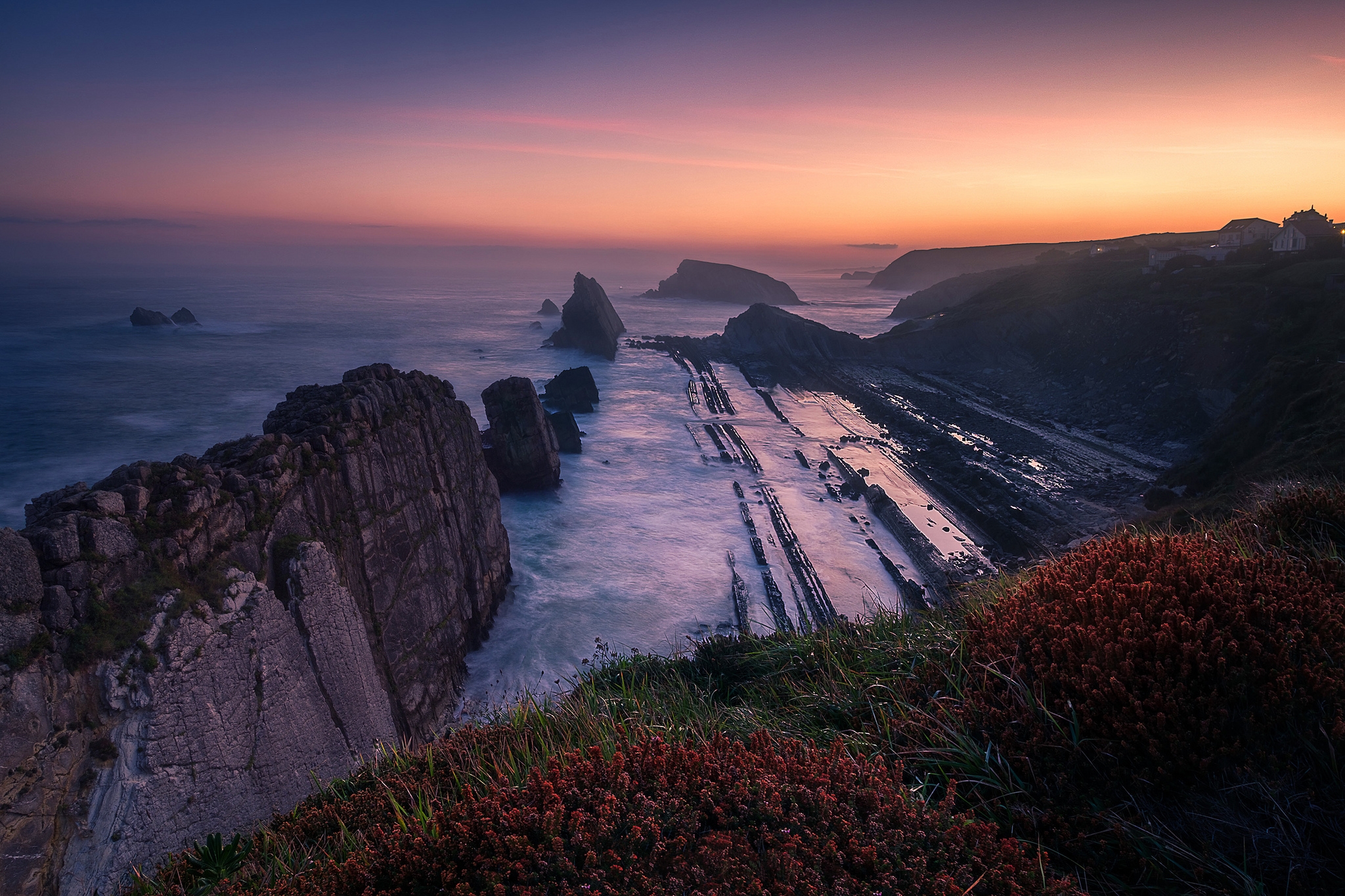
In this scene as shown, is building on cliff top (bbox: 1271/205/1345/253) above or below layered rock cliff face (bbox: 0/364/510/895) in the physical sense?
above

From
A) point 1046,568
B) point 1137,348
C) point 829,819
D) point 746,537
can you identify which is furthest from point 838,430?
point 829,819

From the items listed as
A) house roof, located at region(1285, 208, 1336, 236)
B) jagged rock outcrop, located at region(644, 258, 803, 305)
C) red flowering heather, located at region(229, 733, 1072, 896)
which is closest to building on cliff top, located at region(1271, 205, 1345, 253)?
house roof, located at region(1285, 208, 1336, 236)

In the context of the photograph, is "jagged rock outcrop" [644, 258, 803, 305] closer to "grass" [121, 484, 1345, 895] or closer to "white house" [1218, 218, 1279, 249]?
"white house" [1218, 218, 1279, 249]

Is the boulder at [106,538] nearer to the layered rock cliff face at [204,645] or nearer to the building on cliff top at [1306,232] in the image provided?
the layered rock cliff face at [204,645]

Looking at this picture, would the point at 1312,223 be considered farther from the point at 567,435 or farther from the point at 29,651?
the point at 29,651

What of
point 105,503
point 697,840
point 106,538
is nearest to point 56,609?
point 106,538

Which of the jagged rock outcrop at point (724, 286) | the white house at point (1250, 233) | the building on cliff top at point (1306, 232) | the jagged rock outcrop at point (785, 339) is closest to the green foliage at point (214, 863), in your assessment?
the jagged rock outcrop at point (785, 339)
